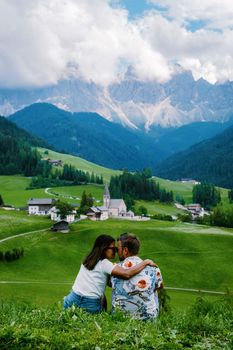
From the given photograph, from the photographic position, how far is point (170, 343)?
1102 cm

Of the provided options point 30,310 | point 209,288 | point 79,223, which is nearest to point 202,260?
point 209,288

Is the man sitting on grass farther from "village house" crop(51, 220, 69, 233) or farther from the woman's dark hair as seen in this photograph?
"village house" crop(51, 220, 69, 233)

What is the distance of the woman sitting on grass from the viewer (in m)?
14.9

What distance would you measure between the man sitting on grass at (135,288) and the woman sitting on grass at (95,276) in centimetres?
35

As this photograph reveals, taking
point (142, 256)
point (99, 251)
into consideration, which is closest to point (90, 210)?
point (142, 256)

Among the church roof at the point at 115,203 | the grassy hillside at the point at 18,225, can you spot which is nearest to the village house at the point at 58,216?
the grassy hillside at the point at 18,225

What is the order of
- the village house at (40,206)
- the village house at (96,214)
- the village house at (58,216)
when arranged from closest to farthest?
1. the village house at (58,216)
2. the village house at (96,214)
3. the village house at (40,206)

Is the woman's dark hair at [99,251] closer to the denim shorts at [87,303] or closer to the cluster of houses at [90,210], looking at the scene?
the denim shorts at [87,303]

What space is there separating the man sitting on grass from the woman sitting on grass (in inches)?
13.7

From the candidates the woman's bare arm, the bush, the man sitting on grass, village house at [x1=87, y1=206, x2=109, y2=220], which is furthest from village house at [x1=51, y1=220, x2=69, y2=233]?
the woman's bare arm

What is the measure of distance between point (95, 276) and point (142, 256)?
261 feet

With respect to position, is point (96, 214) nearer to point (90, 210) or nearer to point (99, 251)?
point (90, 210)

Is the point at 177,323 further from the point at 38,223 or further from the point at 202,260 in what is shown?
the point at 38,223

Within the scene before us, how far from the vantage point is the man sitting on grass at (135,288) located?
47.5ft
